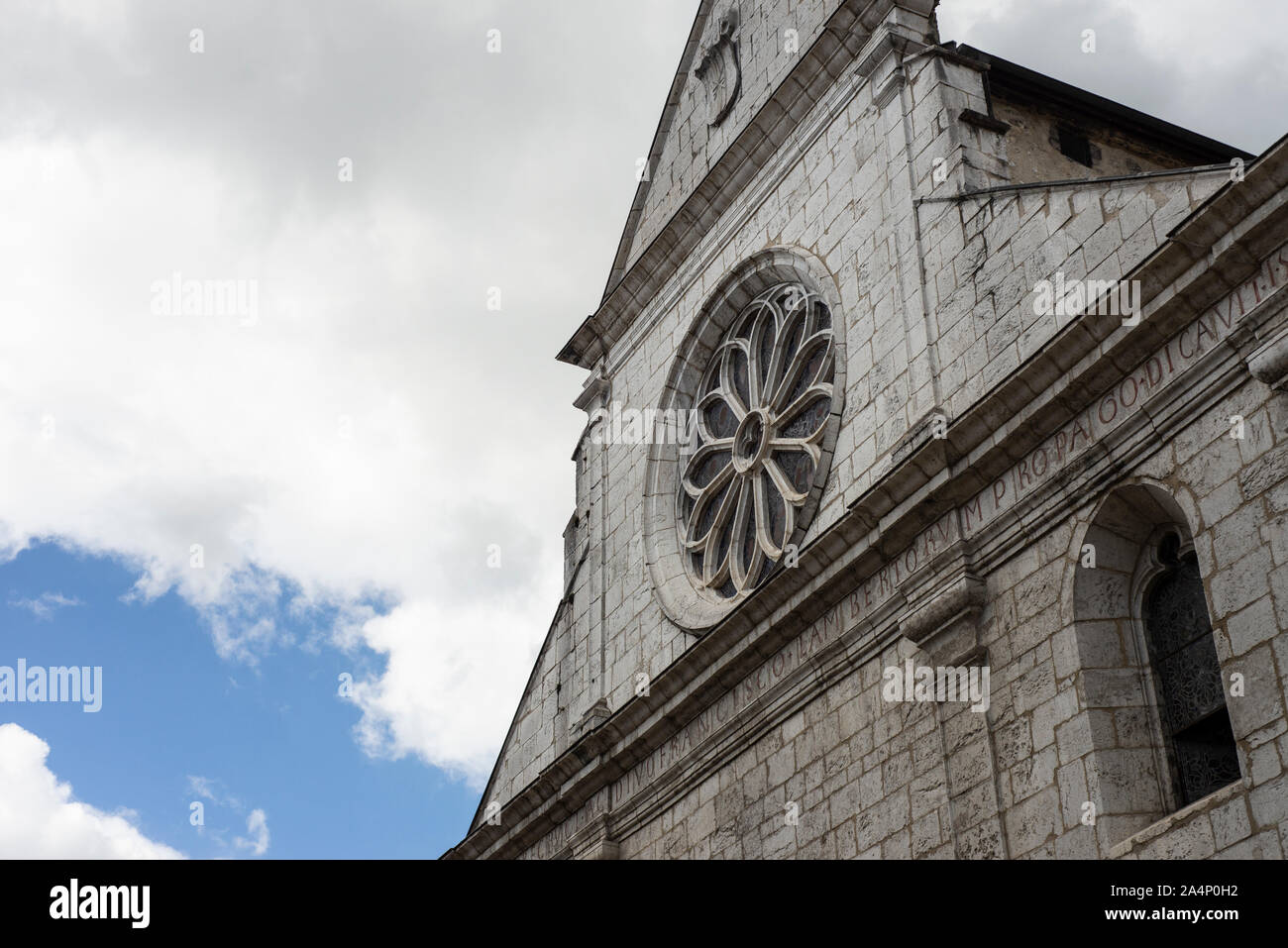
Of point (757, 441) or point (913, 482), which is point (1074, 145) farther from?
point (913, 482)

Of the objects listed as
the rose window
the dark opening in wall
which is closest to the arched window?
the rose window

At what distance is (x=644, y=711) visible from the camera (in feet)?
49.1

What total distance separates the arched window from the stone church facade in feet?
0.07

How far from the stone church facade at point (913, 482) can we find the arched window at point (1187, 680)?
0.07ft

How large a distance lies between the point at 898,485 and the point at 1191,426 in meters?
2.60

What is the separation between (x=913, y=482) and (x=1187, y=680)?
8.64 feet

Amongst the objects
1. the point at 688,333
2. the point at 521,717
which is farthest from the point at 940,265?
the point at 521,717

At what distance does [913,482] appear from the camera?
12.1 meters

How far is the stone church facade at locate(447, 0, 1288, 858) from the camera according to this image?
388 inches

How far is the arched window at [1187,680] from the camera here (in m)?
9.94

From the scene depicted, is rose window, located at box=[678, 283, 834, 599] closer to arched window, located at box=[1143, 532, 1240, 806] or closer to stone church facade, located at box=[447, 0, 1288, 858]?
stone church facade, located at box=[447, 0, 1288, 858]

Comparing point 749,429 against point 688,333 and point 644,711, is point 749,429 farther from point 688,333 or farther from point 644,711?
point 644,711

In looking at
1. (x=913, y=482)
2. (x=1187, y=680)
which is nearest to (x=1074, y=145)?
(x=913, y=482)

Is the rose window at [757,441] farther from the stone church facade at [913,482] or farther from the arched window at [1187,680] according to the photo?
the arched window at [1187,680]
